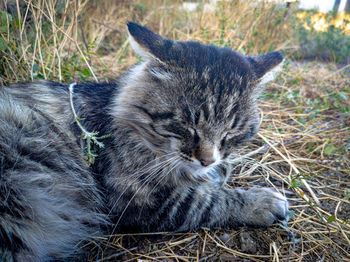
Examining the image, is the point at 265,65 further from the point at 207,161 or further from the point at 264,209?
the point at 264,209

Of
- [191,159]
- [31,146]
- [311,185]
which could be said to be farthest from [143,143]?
[311,185]

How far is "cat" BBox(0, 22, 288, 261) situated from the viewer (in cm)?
151

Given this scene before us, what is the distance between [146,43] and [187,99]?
41cm

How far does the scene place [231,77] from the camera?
5.29ft

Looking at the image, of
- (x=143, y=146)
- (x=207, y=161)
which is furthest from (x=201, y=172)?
(x=143, y=146)

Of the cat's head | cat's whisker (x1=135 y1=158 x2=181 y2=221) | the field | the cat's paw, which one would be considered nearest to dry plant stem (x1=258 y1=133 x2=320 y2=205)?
the field

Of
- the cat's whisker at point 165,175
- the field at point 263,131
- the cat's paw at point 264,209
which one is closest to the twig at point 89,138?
the cat's whisker at point 165,175

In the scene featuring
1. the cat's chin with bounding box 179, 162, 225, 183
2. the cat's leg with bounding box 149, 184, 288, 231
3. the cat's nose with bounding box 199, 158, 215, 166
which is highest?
the cat's nose with bounding box 199, 158, 215, 166

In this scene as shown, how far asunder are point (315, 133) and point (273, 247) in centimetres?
167

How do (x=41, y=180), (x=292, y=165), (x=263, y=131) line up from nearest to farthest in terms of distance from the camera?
(x=41, y=180) → (x=292, y=165) → (x=263, y=131)

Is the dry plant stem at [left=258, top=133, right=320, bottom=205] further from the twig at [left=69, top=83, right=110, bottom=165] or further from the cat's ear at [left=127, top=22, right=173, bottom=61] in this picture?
the twig at [left=69, top=83, right=110, bottom=165]

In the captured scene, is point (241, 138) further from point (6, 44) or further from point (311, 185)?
point (6, 44)

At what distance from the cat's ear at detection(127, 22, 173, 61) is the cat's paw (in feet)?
3.72

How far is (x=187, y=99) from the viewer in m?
1.52
